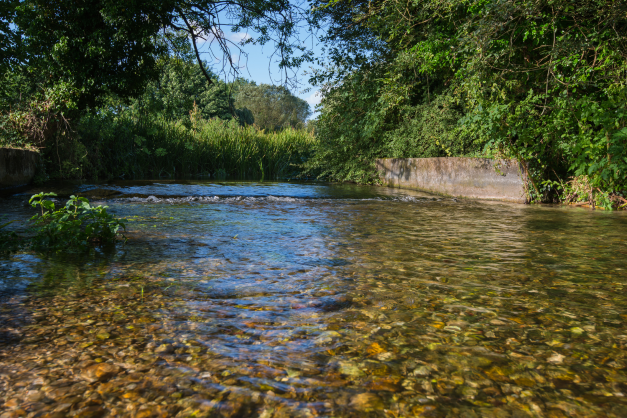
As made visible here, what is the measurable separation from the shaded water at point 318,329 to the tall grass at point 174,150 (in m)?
10.1

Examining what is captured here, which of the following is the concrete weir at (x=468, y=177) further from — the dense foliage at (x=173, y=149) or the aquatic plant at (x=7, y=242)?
the aquatic plant at (x=7, y=242)

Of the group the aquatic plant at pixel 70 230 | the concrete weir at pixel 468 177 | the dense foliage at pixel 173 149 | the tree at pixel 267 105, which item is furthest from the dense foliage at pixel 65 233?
the tree at pixel 267 105

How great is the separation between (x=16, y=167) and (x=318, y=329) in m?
9.18

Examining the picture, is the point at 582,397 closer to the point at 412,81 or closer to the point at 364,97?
the point at 412,81

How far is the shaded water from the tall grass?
33.0 feet

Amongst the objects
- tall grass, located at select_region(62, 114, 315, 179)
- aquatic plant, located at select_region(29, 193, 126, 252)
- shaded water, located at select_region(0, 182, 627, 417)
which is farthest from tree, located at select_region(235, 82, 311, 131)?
shaded water, located at select_region(0, 182, 627, 417)

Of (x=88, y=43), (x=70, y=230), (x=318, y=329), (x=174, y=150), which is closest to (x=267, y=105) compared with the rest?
(x=174, y=150)

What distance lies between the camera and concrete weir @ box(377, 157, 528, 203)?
777 centimetres

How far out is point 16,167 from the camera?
884cm

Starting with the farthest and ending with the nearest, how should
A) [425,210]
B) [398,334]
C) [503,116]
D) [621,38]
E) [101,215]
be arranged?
[503,116] < [425,210] < [621,38] < [101,215] < [398,334]

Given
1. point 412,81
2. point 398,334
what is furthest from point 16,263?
point 412,81

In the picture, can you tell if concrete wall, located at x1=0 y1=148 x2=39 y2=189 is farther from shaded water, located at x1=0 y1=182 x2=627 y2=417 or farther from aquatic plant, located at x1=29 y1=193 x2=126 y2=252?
shaded water, located at x1=0 y1=182 x2=627 y2=417

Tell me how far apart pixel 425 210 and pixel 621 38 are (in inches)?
137

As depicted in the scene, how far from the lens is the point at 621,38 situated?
602 cm
